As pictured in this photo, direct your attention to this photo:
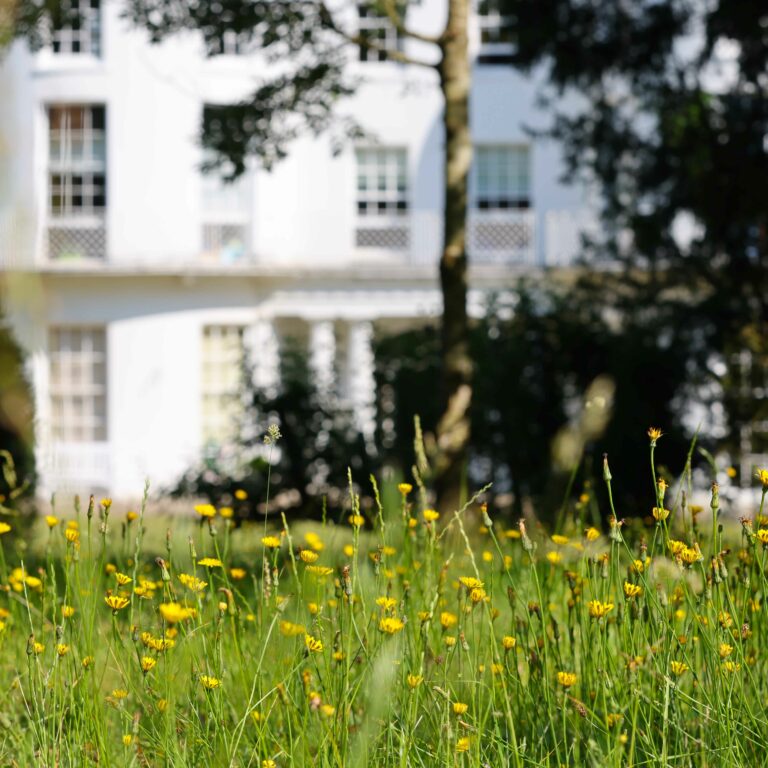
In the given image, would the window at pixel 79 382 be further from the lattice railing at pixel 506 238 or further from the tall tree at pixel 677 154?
the tall tree at pixel 677 154

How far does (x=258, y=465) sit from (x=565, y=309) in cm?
423

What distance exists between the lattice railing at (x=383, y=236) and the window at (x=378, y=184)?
0.27 m

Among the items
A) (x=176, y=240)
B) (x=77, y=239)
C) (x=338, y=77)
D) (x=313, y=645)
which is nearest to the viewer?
(x=313, y=645)

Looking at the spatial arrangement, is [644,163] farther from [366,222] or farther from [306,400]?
[366,222]

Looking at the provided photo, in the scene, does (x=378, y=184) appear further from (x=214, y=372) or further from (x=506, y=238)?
(x=214, y=372)

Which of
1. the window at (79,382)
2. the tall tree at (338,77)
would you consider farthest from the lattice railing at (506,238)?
the tall tree at (338,77)

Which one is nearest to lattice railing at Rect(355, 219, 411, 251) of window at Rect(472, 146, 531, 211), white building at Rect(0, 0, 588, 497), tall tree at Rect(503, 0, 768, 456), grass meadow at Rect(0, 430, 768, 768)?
white building at Rect(0, 0, 588, 497)

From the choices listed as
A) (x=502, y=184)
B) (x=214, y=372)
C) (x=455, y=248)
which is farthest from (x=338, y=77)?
(x=502, y=184)

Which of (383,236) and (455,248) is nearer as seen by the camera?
(455,248)

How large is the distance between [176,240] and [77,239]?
1844 mm

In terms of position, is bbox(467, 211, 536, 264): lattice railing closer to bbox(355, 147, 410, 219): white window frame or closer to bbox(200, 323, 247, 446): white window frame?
bbox(355, 147, 410, 219): white window frame

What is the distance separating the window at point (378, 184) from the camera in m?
21.1

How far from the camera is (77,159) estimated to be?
20172 millimetres

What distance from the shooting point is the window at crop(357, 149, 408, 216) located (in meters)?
21.1
